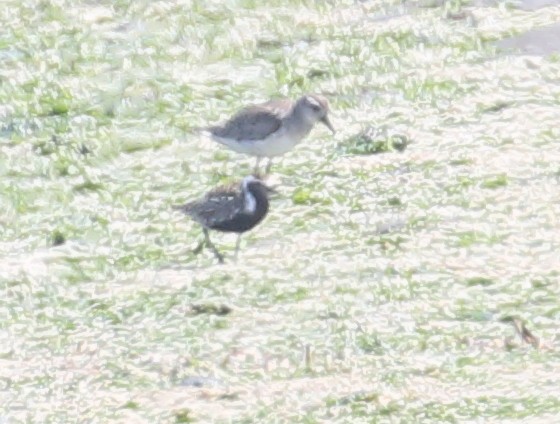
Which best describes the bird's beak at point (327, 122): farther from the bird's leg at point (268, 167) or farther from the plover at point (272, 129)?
the bird's leg at point (268, 167)

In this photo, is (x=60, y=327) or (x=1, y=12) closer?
(x=60, y=327)

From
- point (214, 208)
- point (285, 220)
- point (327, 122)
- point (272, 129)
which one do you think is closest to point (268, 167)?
point (272, 129)

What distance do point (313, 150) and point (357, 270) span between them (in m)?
2.35

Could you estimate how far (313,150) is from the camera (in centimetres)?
1202

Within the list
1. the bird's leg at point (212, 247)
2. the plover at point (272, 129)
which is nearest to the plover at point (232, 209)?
the bird's leg at point (212, 247)

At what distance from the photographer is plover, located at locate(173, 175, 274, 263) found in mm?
10125

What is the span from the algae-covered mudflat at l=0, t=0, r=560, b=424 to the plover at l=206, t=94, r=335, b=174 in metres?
0.17

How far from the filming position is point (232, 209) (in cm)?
1010

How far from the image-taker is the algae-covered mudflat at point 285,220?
8.42m

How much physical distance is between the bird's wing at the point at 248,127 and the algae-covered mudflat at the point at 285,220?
0.24 m

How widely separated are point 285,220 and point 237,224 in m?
0.61

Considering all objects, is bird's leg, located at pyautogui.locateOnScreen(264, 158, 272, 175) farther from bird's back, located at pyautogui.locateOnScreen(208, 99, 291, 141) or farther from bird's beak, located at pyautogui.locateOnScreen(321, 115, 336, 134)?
bird's beak, located at pyautogui.locateOnScreen(321, 115, 336, 134)

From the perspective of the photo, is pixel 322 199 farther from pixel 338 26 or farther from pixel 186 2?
pixel 186 2

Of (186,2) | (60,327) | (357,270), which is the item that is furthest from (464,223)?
(186,2)
